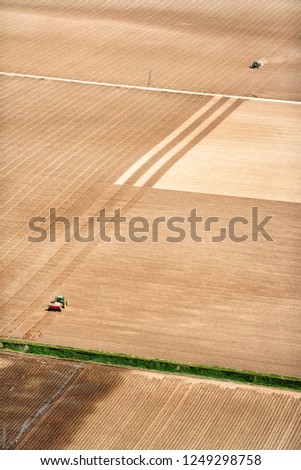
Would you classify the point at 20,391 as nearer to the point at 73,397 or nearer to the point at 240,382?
the point at 73,397

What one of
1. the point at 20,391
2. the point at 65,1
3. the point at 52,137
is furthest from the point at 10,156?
the point at 65,1

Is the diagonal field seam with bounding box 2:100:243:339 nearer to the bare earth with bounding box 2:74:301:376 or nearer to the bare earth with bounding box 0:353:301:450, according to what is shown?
the bare earth with bounding box 2:74:301:376

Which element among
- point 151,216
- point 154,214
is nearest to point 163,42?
point 154,214

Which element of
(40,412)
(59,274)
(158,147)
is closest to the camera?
(40,412)

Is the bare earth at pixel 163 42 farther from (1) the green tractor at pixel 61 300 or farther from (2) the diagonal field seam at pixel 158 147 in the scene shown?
(1) the green tractor at pixel 61 300

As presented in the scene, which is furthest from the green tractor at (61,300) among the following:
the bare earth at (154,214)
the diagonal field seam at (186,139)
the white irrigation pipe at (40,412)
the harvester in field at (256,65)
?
the harvester in field at (256,65)

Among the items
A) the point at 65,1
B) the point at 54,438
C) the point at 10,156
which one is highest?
the point at 65,1

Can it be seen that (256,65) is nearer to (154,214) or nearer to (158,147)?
(158,147)
